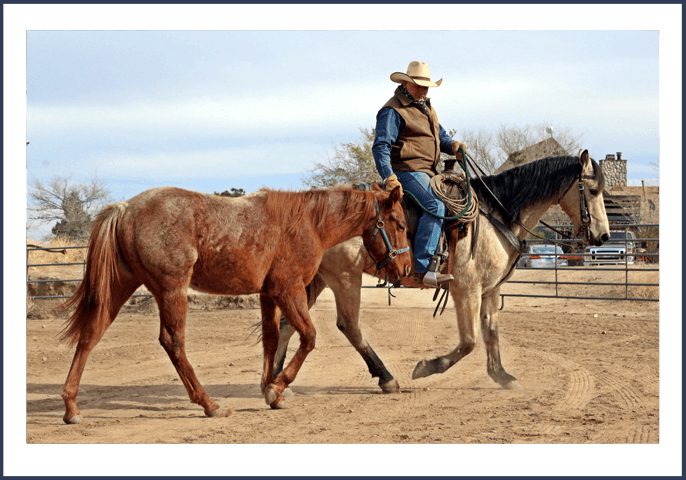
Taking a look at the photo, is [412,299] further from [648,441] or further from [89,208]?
[89,208]

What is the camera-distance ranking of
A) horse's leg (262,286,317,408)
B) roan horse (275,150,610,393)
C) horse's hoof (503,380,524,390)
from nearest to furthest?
horse's leg (262,286,317,408) < roan horse (275,150,610,393) < horse's hoof (503,380,524,390)

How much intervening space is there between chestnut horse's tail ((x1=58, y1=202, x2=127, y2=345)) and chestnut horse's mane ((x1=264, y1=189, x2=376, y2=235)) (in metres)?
1.24

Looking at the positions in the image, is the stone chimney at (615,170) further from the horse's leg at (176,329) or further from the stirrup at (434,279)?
the horse's leg at (176,329)

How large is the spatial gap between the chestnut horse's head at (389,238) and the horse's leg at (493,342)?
1292 millimetres

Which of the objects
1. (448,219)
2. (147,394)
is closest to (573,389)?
(448,219)

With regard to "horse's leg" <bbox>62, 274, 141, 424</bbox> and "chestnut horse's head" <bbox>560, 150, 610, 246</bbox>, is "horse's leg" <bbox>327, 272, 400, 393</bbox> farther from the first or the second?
"chestnut horse's head" <bbox>560, 150, 610, 246</bbox>

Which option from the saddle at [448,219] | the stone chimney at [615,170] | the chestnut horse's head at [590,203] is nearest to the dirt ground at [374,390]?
the saddle at [448,219]

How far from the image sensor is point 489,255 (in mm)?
6086

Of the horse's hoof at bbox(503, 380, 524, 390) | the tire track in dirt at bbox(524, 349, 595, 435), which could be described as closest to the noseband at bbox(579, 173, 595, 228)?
the tire track in dirt at bbox(524, 349, 595, 435)

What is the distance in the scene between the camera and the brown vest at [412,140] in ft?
19.8

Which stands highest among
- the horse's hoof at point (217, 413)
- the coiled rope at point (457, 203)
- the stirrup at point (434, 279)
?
the coiled rope at point (457, 203)

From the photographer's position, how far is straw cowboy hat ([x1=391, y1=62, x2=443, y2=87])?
600 centimetres

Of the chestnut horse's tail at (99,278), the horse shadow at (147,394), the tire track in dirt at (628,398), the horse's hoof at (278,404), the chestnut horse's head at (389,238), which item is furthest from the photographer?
the chestnut horse's head at (389,238)

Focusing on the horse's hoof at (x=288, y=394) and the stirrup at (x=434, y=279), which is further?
the horse's hoof at (x=288, y=394)
